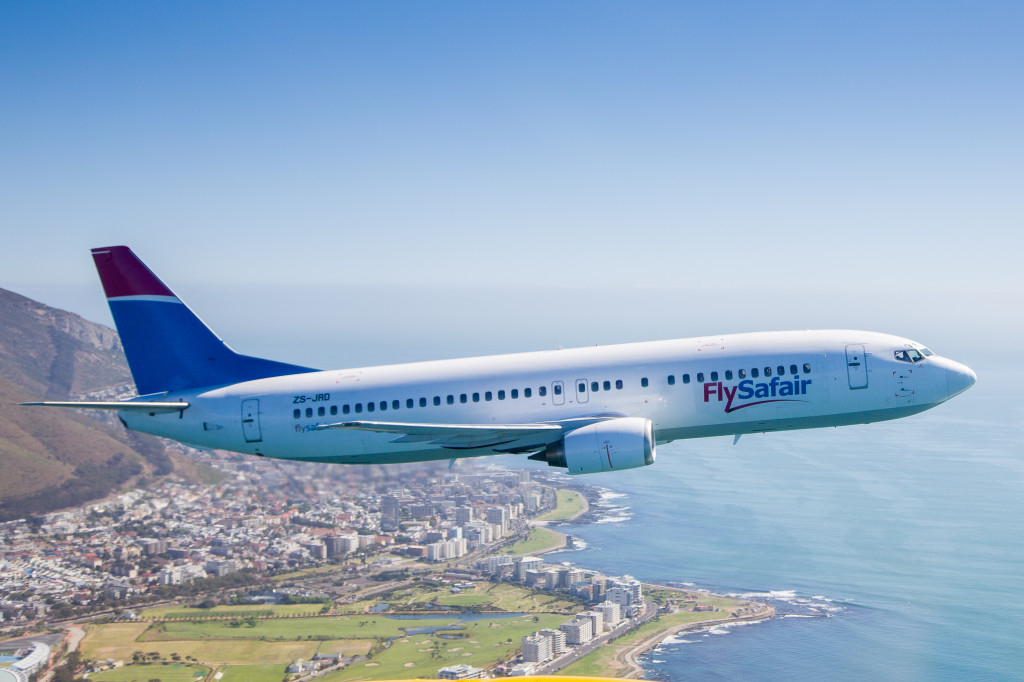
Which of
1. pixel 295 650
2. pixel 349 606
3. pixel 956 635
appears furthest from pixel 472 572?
pixel 956 635

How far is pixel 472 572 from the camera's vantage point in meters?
57.3

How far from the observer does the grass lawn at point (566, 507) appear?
72.8m

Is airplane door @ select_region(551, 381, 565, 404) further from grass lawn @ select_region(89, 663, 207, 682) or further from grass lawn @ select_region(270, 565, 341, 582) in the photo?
grass lawn @ select_region(270, 565, 341, 582)

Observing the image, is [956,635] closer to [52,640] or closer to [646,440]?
[646,440]

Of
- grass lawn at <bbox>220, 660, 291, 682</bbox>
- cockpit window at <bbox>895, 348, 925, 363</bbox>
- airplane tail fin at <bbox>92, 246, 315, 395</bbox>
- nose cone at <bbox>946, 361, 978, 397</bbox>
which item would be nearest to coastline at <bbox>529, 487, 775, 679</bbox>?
grass lawn at <bbox>220, 660, 291, 682</bbox>

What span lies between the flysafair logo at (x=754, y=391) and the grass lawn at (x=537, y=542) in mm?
37065

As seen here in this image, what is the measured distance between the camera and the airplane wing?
2870cm

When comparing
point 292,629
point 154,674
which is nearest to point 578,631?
point 292,629

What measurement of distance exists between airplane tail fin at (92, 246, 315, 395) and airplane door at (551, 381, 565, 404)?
1292 centimetres

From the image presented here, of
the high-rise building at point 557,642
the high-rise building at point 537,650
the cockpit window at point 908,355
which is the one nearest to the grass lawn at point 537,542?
the high-rise building at point 557,642

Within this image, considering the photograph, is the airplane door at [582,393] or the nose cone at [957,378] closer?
the airplane door at [582,393]

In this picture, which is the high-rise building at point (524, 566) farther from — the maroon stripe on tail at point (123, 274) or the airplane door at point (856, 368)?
the maroon stripe on tail at point (123, 274)

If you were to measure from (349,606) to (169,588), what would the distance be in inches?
524

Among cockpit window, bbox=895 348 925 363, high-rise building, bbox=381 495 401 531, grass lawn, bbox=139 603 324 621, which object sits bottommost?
grass lawn, bbox=139 603 324 621
